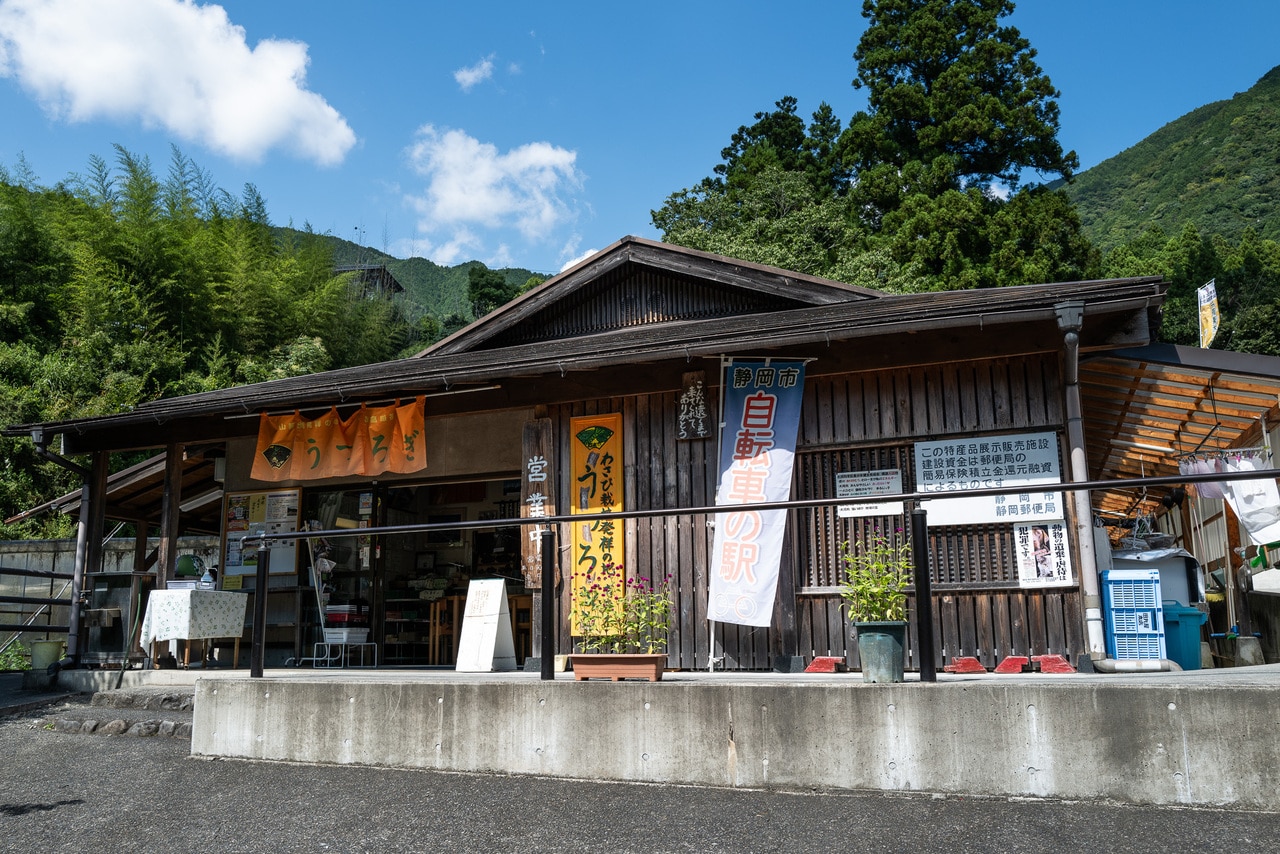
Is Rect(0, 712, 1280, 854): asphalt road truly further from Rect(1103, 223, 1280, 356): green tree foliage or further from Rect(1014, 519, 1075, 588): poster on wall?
Rect(1103, 223, 1280, 356): green tree foliage

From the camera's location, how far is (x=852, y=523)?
796cm

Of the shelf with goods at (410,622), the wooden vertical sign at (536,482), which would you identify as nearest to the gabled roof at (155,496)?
the shelf with goods at (410,622)

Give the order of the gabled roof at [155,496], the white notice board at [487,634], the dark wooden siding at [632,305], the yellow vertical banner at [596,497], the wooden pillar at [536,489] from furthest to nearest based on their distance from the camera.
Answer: the gabled roof at [155,496], the dark wooden siding at [632,305], the wooden pillar at [536,489], the yellow vertical banner at [596,497], the white notice board at [487,634]

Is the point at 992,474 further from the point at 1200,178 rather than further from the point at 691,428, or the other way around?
the point at 1200,178

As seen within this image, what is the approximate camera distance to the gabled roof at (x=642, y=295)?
10.1 metres

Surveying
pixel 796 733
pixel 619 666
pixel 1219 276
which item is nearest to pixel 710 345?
pixel 619 666

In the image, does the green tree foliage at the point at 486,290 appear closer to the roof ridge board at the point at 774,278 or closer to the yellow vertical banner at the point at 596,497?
the roof ridge board at the point at 774,278

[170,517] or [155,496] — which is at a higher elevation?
[155,496]

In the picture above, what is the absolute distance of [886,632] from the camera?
5.04 metres

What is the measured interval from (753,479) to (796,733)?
11.1 feet

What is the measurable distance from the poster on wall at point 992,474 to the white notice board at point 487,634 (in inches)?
136

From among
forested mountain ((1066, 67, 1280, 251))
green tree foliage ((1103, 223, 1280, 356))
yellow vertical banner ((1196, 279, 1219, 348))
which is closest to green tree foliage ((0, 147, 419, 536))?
yellow vertical banner ((1196, 279, 1219, 348))

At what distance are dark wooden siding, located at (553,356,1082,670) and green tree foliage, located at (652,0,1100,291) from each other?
1518 cm

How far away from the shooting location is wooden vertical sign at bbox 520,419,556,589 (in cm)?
888
